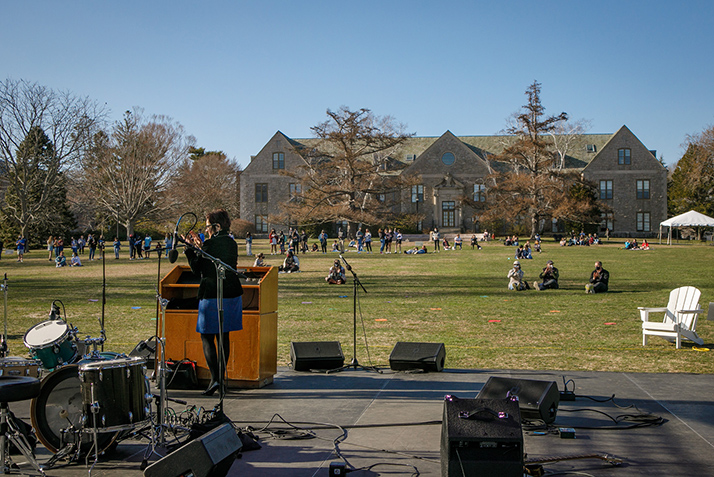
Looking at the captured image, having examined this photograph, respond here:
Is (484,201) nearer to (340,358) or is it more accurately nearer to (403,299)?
(403,299)

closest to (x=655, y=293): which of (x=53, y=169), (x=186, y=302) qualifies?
(x=186, y=302)

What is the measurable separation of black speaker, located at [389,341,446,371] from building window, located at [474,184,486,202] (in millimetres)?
64326

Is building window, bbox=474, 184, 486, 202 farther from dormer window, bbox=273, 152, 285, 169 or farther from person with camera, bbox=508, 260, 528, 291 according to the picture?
person with camera, bbox=508, 260, 528, 291

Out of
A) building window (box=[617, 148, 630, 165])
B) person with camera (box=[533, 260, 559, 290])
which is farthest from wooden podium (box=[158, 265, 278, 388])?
building window (box=[617, 148, 630, 165])

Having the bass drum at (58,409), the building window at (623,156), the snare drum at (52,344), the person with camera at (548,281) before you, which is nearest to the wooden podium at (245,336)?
the snare drum at (52,344)

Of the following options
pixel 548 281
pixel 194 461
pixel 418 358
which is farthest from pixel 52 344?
pixel 548 281

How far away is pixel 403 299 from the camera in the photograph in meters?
18.1

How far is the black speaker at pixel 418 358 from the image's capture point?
325 inches

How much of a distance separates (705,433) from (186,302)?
18.6ft

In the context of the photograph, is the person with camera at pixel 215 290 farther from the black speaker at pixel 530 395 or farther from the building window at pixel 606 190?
the building window at pixel 606 190

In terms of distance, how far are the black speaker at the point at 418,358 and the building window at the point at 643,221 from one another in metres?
70.0

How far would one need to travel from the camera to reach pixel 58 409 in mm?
5090

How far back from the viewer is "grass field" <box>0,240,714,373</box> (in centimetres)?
1003

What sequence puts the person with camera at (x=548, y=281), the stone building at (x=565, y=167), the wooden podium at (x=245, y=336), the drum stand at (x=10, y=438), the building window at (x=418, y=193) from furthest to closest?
the building window at (x=418, y=193) → the stone building at (x=565, y=167) → the person with camera at (x=548, y=281) → the wooden podium at (x=245, y=336) → the drum stand at (x=10, y=438)
